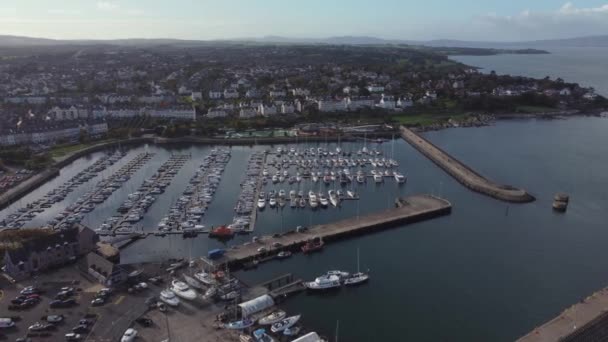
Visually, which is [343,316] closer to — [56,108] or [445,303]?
[445,303]

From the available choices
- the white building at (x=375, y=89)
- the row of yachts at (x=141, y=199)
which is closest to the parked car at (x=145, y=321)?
the row of yachts at (x=141, y=199)

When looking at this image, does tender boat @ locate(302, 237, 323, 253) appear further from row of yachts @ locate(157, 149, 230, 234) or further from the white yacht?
the white yacht

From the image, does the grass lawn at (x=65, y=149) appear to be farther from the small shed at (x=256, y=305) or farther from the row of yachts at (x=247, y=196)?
the small shed at (x=256, y=305)

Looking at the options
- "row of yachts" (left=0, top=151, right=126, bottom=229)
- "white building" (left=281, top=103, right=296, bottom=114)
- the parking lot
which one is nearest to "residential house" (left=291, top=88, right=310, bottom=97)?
"white building" (left=281, top=103, right=296, bottom=114)

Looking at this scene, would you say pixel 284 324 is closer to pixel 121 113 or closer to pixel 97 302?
pixel 97 302

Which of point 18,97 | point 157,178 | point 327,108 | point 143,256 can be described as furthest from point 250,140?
point 18,97
